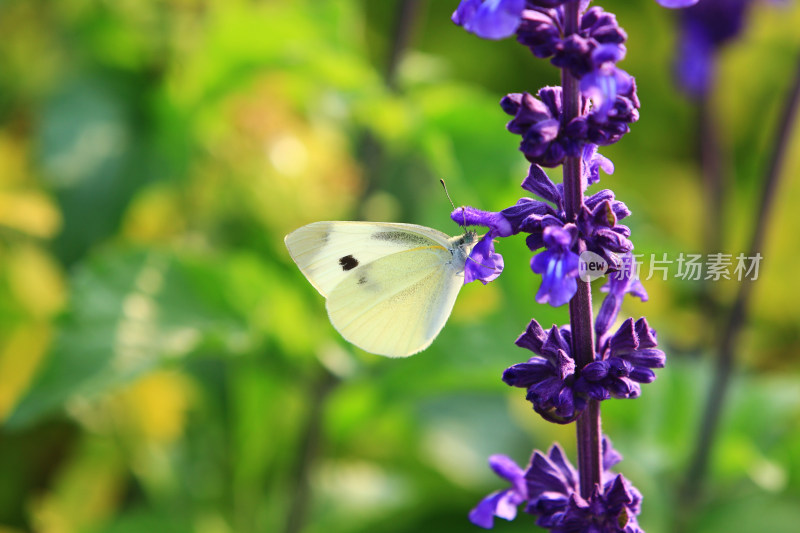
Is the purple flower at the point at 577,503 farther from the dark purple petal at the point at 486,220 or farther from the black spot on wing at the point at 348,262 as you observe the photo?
the black spot on wing at the point at 348,262

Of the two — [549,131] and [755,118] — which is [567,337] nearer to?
[549,131]

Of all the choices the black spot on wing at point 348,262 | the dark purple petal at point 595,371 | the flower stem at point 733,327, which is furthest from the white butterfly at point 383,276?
the flower stem at point 733,327

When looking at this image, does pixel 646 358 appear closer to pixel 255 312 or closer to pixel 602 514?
pixel 602 514

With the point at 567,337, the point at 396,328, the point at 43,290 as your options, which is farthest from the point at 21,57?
the point at 567,337

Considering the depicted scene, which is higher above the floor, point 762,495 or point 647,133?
point 647,133

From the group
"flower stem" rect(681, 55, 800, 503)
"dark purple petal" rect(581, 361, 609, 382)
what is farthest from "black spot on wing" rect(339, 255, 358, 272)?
"flower stem" rect(681, 55, 800, 503)

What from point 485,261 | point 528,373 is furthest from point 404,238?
point 528,373
